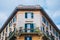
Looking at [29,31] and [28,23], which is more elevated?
[28,23]

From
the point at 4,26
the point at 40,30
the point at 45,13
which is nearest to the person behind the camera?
the point at 40,30

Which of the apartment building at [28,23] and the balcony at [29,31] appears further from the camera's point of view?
the apartment building at [28,23]

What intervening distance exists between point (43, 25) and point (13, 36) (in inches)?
340

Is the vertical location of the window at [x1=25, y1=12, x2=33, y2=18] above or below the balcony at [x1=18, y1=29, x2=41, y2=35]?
above

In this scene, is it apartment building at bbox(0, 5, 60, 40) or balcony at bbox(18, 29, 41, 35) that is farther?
apartment building at bbox(0, 5, 60, 40)

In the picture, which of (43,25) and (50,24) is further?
(50,24)

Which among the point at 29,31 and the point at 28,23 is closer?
the point at 29,31

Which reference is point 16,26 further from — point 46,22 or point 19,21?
point 46,22

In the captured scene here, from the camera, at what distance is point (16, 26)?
66.1 meters

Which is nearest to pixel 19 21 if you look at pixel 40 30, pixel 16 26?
pixel 16 26

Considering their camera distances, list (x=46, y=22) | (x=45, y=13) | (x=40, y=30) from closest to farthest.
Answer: (x=40, y=30) < (x=45, y=13) < (x=46, y=22)

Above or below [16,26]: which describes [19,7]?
above

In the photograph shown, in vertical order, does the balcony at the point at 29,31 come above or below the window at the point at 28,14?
below

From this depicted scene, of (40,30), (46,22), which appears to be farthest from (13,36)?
(46,22)
